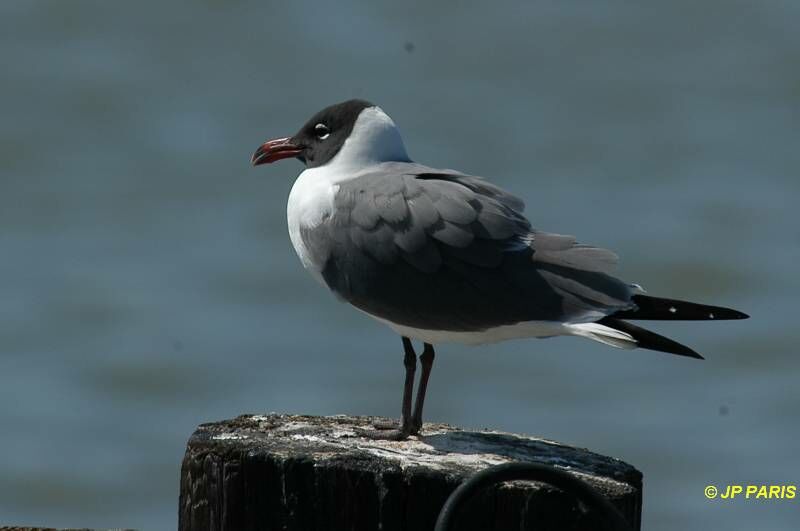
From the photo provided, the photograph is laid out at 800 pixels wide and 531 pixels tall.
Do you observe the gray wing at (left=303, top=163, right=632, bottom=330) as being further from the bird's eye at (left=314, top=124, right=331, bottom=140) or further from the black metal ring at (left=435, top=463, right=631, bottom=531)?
the black metal ring at (left=435, top=463, right=631, bottom=531)

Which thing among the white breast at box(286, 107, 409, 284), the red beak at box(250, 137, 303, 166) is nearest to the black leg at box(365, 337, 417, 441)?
the white breast at box(286, 107, 409, 284)

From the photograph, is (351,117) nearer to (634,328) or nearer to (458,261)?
(458,261)

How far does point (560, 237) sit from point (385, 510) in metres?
1.24

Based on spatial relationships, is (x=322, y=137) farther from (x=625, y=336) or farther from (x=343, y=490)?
(x=343, y=490)

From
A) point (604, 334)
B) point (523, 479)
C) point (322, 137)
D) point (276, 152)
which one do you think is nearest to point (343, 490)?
point (523, 479)

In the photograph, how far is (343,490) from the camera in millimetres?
3072

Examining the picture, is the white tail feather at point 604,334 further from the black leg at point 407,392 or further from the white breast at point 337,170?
the white breast at point 337,170

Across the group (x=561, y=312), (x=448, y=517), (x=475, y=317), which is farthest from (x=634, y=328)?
(x=448, y=517)

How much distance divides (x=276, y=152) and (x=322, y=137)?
214 millimetres

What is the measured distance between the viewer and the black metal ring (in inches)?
99.7

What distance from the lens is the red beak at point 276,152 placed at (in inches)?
182

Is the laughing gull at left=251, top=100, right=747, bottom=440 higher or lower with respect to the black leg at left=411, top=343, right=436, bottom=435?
higher

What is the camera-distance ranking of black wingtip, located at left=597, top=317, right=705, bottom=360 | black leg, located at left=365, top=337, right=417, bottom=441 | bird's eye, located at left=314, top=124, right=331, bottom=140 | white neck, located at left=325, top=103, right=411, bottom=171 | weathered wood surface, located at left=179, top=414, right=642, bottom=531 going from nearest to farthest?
weathered wood surface, located at left=179, top=414, right=642, bottom=531
black wingtip, located at left=597, top=317, right=705, bottom=360
black leg, located at left=365, top=337, right=417, bottom=441
white neck, located at left=325, top=103, right=411, bottom=171
bird's eye, located at left=314, top=124, right=331, bottom=140

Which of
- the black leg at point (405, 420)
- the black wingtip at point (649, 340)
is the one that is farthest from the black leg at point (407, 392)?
the black wingtip at point (649, 340)
